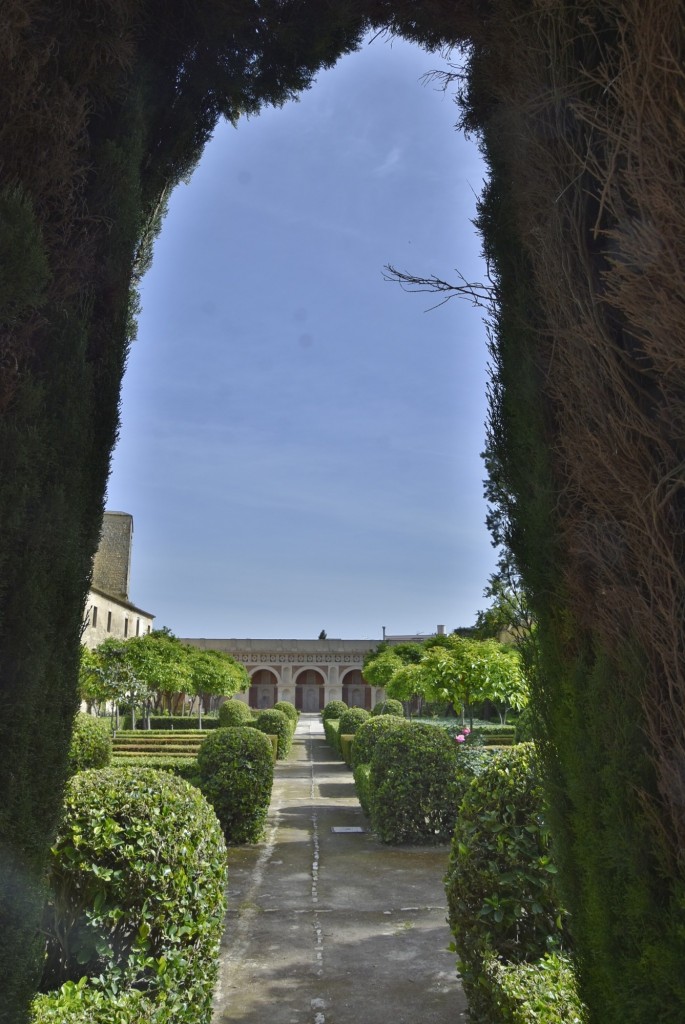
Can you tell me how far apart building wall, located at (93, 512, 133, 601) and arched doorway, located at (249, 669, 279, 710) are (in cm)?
2341

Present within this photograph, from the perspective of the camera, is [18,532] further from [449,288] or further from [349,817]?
[349,817]

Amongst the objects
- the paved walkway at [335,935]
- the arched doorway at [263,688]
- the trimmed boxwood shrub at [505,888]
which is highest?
the arched doorway at [263,688]

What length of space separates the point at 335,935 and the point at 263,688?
57.5 metres

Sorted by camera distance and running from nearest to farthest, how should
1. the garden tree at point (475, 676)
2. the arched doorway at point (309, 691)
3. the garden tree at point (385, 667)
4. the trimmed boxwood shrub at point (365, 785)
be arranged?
→ the trimmed boxwood shrub at point (365, 785), the garden tree at point (475, 676), the garden tree at point (385, 667), the arched doorway at point (309, 691)

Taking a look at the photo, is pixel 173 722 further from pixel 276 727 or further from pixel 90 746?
pixel 90 746

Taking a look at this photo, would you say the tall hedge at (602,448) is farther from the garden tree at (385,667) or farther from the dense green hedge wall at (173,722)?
the dense green hedge wall at (173,722)

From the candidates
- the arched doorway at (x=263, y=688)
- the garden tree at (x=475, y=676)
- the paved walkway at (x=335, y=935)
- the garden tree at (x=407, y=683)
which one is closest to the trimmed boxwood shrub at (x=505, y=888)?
the paved walkway at (x=335, y=935)

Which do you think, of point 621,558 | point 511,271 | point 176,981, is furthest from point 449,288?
point 176,981

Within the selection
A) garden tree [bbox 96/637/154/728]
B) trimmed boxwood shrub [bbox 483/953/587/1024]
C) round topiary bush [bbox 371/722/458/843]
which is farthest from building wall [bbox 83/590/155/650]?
trimmed boxwood shrub [bbox 483/953/587/1024]

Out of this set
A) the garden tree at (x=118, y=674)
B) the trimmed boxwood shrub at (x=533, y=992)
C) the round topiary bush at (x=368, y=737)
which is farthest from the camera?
the garden tree at (x=118, y=674)

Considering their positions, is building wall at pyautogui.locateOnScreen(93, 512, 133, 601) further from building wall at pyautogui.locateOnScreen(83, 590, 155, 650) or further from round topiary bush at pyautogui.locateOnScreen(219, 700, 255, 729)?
round topiary bush at pyautogui.locateOnScreen(219, 700, 255, 729)

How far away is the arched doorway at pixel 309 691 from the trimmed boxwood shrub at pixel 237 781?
2034 inches

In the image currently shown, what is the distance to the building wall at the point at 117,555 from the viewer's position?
40.6 m

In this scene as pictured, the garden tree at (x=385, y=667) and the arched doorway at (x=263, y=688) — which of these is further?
the arched doorway at (x=263, y=688)
